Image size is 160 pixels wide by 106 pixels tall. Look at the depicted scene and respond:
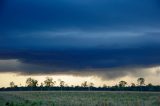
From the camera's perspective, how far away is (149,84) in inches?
6624

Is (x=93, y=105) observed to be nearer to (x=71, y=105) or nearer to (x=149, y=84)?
(x=71, y=105)

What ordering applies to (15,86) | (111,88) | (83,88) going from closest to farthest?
(111,88)
(83,88)
(15,86)

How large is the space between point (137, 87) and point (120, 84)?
775 cm

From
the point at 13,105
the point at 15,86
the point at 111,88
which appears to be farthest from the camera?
the point at 15,86

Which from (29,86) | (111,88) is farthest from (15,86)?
(111,88)

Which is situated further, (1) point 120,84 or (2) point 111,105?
(1) point 120,84

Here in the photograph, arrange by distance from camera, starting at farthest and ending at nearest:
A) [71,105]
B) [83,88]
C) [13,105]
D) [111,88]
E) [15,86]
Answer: [15,86]
[83,88]
[111,88]
[71,105]
[13,105]

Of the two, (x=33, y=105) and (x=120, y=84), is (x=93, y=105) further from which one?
(x=120, y=84)

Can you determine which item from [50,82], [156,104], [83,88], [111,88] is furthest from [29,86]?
[156,104]

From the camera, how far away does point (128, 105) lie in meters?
52.5

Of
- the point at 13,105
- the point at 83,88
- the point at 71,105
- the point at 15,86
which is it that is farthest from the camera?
the point at 15,86

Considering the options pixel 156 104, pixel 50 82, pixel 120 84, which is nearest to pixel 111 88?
pixel 120 84

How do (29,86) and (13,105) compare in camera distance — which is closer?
(13,105)

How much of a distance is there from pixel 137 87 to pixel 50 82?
41141 millimetres
